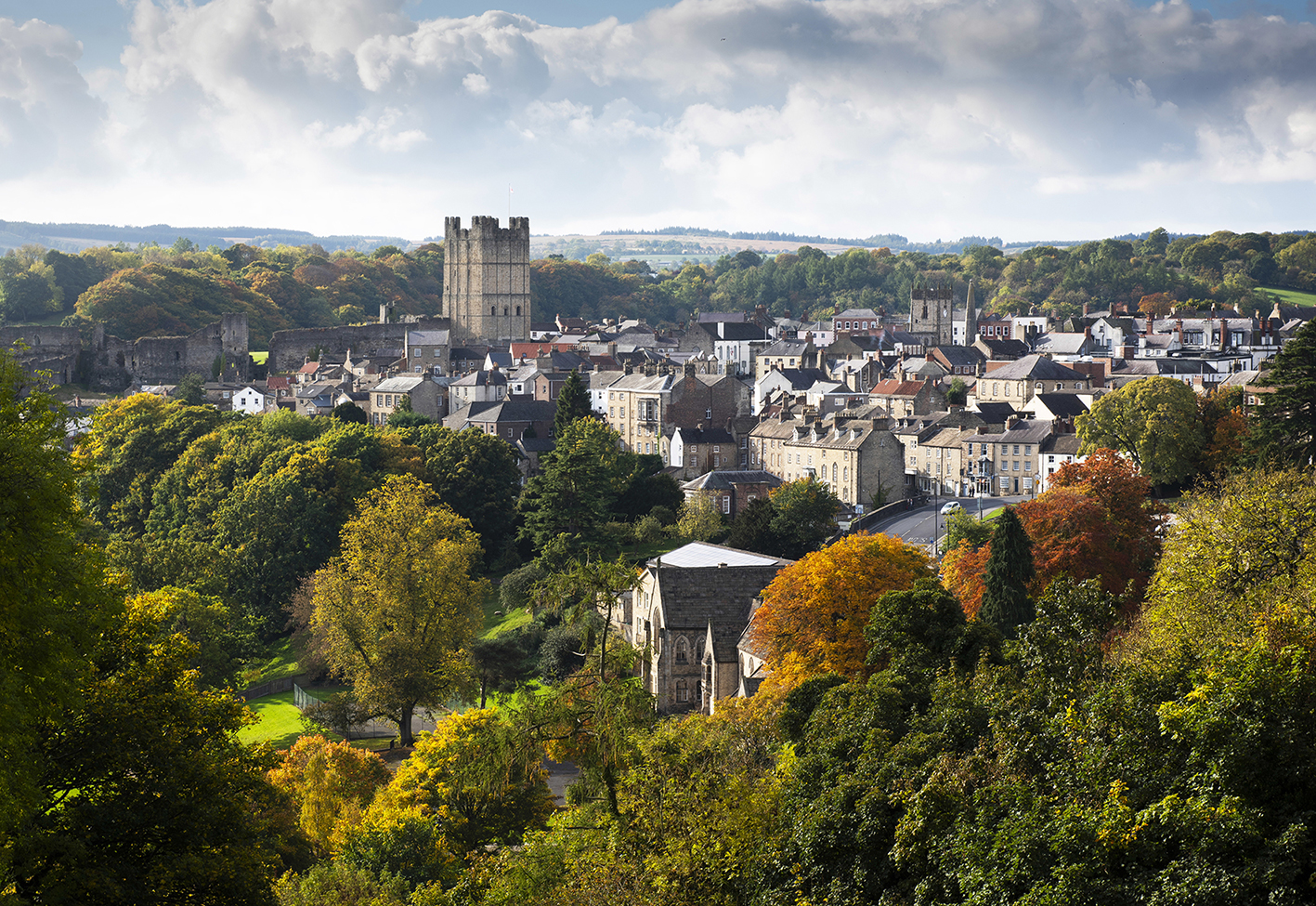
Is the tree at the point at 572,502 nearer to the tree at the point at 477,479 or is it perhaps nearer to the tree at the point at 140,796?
the tree at the point at 477,479

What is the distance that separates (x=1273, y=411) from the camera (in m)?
42.2

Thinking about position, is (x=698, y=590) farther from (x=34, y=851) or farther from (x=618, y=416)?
(x=618, y=416)

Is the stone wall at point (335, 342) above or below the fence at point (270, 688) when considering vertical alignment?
above

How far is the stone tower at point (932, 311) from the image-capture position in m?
144

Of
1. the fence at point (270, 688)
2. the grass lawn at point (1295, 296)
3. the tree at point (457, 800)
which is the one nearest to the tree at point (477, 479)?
the fence at point (270, 688)

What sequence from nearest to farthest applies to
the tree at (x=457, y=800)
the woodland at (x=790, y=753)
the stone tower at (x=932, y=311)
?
the woodland at (x=790, y=753)
the tree at (x=457, y=800)
the stone tower at (x=932, y=311)

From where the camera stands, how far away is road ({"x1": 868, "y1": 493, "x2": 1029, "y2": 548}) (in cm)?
5447

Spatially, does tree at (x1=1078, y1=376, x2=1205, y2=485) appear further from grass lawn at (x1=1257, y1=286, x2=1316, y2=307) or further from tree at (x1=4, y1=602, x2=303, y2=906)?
grass lawn at (x1=1257, y1=286, x2=1316, y2=307)

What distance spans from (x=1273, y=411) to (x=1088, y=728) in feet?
94.7

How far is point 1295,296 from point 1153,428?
117 m

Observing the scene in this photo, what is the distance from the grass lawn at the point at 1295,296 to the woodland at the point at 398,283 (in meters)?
1.52

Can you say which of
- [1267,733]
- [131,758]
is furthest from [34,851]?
[1267,733]

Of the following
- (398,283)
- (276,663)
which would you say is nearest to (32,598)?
(276,663)

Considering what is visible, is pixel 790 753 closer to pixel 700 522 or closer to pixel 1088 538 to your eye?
pixel 1088 538
